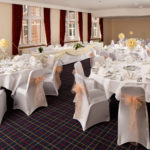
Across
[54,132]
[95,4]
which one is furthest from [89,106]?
[95,4]

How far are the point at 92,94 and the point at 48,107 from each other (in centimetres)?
130

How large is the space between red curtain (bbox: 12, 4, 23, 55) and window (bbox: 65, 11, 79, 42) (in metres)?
3.88

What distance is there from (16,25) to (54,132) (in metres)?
6.23

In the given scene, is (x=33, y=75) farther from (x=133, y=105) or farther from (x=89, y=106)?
(x=133, y=105)

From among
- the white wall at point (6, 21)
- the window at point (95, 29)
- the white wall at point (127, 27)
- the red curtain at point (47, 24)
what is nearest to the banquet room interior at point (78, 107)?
the white wall at point (6, 21)

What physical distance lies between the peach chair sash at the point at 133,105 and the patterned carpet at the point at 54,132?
33 cm

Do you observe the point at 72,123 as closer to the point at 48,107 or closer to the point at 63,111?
the point at 63,111

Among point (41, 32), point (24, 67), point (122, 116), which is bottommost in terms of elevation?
point (122, 116)

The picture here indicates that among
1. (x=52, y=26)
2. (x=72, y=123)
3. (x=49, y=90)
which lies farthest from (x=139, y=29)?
(x=72, y=123)

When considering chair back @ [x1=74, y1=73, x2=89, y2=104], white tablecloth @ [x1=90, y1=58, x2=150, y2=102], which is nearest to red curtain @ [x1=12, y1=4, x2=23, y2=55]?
white tablecloth @ [x1=90, y1=58, x2=150, y2=102]

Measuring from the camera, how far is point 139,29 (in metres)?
Result: 17.2

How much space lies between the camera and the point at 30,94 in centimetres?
401

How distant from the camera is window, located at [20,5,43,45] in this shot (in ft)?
30.0

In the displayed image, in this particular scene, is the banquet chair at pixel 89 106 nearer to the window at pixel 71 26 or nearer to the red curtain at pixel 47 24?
the red curtain at pixel 47 24
